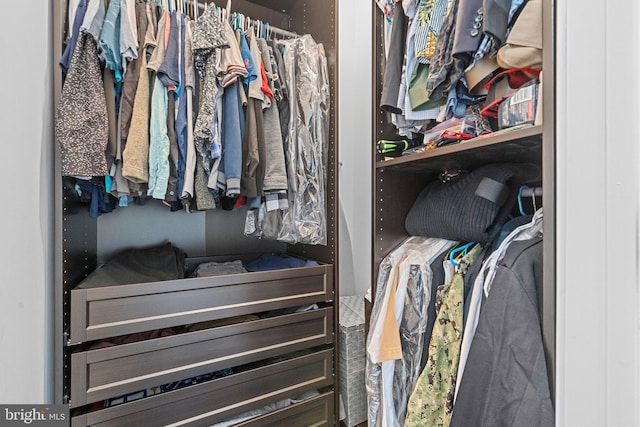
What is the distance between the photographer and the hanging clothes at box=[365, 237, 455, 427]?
0.99 m

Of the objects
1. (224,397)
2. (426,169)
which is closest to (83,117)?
(224,397)

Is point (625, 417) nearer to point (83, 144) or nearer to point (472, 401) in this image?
point (472, 401)

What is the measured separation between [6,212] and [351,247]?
5.64 feet

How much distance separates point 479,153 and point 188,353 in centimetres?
114

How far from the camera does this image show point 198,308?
108 centimetres

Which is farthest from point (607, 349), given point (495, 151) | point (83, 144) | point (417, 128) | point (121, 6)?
point (121, 6)

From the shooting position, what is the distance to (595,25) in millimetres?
413

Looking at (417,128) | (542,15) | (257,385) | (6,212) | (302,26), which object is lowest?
(257,385)

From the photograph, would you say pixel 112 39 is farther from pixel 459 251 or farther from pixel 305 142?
pixel 459 251

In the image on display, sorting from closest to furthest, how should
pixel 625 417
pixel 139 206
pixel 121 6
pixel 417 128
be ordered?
pixel 625 417
pixel 121 6
pixel 417 128
pixel 139 206

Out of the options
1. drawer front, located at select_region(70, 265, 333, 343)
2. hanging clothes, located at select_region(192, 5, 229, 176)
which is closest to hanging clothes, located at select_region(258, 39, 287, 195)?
hanging clothes, located at select_region(192, 5, 229, 176)

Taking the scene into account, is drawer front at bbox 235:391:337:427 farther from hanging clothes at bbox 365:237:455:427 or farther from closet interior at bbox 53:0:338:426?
hanging clothes at bbox 365:237:455:427

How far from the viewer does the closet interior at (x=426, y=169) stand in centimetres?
61

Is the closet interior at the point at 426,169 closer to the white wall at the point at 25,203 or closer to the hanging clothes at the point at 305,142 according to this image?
the hanging clothes at the point at 305,142
